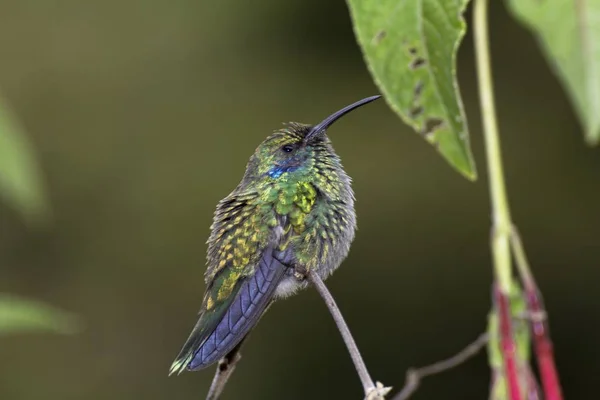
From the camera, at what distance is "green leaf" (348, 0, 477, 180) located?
0.58 metres

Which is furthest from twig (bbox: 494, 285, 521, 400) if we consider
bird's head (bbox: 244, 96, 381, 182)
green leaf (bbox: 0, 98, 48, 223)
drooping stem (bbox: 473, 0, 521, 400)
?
bird's head (bbox: 244, 96, 381, 182)

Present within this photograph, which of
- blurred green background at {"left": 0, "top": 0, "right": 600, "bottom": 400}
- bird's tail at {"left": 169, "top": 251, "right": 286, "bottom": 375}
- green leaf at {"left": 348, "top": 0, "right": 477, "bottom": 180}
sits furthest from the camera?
blurred green background at {"left": 0, "top": 0, "right": 600, "bottom": 400}

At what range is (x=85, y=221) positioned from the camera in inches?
220

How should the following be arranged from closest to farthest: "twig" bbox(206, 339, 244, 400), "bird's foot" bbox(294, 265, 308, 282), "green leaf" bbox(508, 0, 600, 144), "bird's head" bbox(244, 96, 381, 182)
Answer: "green leaf" bbox(508, 0, 600, 144), "twig" bbox(206, 339, 244, 400), "bird's foot" bbox(294, 265, 308, 282), "bird's head" bbox(244, 96, 381, 182)

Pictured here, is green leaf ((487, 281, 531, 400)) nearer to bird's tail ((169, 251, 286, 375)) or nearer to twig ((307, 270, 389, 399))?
twig ((307, 270, 389, 399))

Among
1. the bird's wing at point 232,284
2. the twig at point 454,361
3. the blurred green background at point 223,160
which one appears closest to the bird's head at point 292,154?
the bird's wing at point 232,284

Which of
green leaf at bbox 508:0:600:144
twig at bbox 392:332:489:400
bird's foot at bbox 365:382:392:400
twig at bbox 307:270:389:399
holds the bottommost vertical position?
twig at bbox 392:332:489:400

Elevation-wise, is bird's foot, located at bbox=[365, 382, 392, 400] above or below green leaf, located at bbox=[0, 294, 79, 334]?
below

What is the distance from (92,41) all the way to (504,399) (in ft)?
16.6

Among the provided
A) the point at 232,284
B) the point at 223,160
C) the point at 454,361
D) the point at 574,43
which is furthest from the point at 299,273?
the point at 223,160

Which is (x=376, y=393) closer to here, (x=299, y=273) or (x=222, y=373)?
(x=222, y=373)

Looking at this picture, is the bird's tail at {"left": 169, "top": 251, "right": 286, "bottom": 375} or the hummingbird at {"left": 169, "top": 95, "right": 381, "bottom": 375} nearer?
the bird's tail at {"left": 169, "top": 251, "right": 286, "bottom": 375}

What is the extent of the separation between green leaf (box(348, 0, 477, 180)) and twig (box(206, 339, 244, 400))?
36cm

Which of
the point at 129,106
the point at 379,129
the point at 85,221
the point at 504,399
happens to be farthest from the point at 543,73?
the point at 504,399
